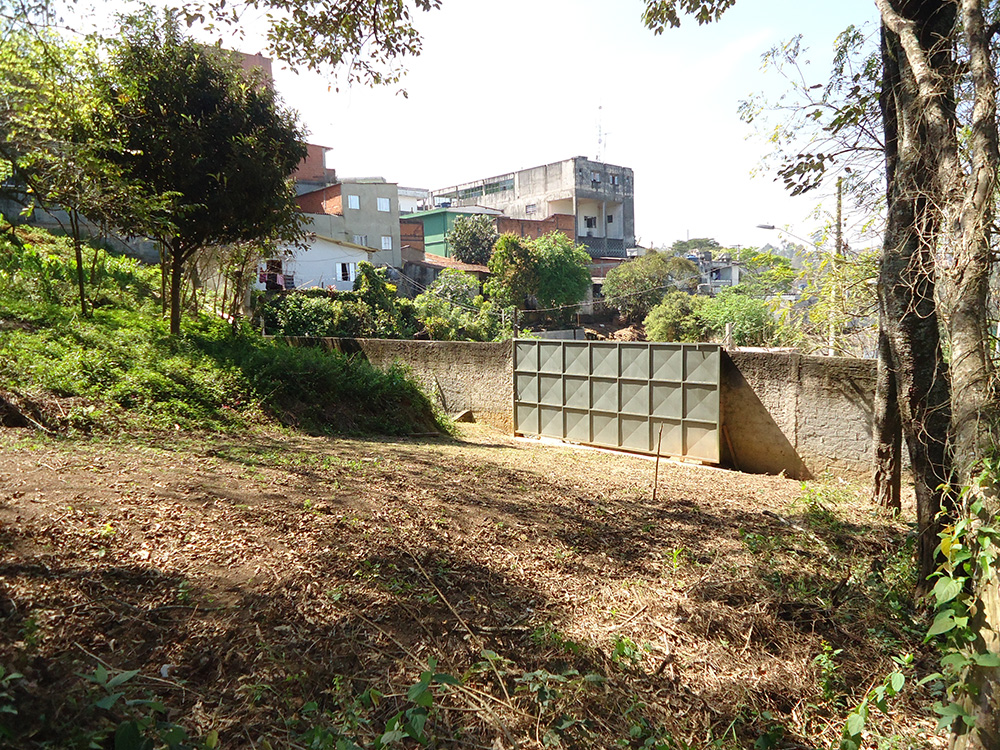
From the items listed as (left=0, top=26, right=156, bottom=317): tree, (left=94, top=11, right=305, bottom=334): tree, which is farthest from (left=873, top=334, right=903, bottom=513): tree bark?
(left=94, top=11, right=305, bottom=334): tree

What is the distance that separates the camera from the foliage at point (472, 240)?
4097 cm

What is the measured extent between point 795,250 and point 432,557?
25.6ft

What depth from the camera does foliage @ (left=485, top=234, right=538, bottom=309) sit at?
1385 inches

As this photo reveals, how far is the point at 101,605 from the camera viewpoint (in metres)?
3.01

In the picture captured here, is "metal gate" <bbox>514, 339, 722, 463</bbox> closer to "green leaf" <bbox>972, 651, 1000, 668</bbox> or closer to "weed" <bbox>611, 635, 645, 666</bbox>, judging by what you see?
"weed" <bbox>611, 635, 645, 666</bbox>

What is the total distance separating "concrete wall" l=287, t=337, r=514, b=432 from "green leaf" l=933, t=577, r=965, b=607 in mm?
10515

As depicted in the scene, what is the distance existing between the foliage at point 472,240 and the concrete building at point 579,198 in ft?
36.0

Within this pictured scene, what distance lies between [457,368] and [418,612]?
10571 millimetres

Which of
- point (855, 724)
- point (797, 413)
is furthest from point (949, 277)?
point (797, 413)

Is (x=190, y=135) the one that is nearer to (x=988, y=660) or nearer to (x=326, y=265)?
(x=988, y=660)

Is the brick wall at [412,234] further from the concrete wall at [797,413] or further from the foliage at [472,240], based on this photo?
the concrete wall at [797,413]

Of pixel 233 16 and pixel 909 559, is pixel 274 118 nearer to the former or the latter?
pixel 233 16

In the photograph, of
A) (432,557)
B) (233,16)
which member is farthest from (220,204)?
(432,557)

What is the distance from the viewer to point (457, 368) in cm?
1389
